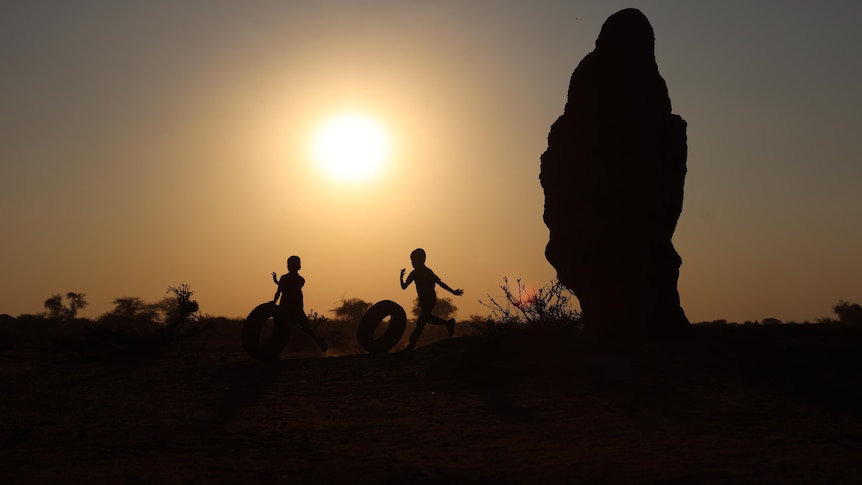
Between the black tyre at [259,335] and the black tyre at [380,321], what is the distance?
5.42ft

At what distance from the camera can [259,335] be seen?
17.4 m

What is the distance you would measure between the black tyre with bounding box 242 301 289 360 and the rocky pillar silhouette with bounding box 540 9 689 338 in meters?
5.69

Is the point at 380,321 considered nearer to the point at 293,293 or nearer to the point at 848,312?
the point at 293,293

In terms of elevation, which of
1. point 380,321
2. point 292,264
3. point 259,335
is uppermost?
point 292,264

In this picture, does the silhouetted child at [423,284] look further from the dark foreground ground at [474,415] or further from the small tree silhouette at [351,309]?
the small tree silhouette at [351,309]

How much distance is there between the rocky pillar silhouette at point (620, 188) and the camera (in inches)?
583

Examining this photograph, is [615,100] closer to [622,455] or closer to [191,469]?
[622,455]

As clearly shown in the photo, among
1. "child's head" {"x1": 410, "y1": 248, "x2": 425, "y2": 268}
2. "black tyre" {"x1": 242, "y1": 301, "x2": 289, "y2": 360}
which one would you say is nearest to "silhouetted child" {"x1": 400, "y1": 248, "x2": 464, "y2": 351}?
"child's head" {"x1": 410, "y1": 248, "x2": 425, "y2": 268}

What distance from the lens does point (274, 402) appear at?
11.6 meters

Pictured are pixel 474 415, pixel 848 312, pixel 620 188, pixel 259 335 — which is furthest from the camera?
pixel 848 312

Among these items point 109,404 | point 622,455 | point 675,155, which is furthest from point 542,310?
point 622,455

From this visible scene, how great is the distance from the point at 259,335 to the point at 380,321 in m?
2.53

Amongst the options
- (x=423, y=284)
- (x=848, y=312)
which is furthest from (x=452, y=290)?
(x=848, y=312)

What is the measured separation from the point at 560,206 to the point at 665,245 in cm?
207
